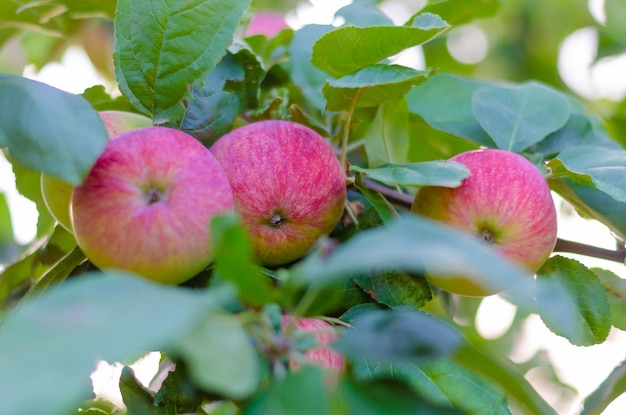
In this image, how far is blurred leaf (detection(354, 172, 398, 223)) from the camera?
0.84 metres

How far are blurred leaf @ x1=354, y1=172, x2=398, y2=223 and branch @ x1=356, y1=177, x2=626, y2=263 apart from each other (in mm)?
89

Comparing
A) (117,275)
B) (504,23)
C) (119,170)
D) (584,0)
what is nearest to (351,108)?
(119,170)

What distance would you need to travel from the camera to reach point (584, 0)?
Result: 7.42ft

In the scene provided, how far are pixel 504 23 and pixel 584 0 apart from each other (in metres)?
0.34

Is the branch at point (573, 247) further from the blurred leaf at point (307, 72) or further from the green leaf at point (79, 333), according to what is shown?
the green leaf at point (79, 333)

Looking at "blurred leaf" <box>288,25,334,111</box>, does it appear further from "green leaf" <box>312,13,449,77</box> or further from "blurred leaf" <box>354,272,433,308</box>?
"blurred leaf" <box>354,272,433,308</box>

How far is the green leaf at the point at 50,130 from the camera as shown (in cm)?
66

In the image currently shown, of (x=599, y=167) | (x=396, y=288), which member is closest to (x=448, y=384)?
(x=396, y=288)

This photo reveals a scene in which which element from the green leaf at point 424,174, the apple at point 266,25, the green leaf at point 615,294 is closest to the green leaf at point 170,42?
the green leaf at point 424,174

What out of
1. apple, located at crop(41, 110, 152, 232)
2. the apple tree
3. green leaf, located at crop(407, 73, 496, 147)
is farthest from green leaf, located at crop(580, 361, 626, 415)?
Answer: apple, located at crop(41, 110, 152, 232)

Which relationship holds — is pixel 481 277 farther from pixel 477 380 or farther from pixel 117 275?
pixel 477 380

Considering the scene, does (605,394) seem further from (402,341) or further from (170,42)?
(170,42)

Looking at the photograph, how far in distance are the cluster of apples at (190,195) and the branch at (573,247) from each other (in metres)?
0.13

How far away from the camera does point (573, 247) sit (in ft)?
3.28
